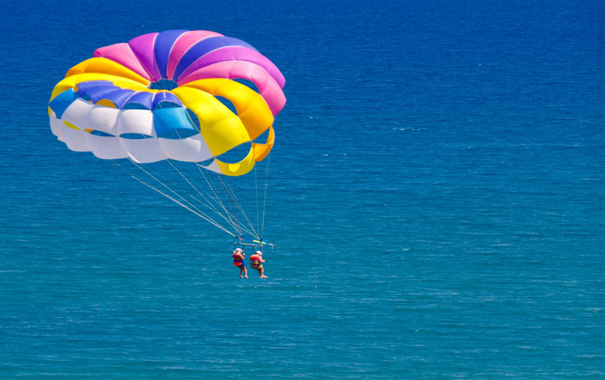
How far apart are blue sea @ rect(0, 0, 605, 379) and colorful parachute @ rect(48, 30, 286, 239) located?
13487mm

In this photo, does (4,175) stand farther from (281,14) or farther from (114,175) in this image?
(281,14)

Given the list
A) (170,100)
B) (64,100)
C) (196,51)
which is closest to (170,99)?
(170,100)

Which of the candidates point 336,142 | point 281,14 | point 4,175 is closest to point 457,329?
point 336,142

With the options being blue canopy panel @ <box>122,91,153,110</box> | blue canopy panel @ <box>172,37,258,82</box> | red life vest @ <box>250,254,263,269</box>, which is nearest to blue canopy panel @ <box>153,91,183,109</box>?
blue canopy panel @ <box>122,91,153,110</box>

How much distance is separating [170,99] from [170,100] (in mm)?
136

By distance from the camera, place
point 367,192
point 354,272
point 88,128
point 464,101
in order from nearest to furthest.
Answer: point 88,128 < point 354,272 < point 367,192 < point 464,101

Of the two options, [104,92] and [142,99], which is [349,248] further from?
[104,92]

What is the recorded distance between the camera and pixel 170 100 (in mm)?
40688

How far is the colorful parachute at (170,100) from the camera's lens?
4078cm

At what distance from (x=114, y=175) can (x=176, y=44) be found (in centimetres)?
3635

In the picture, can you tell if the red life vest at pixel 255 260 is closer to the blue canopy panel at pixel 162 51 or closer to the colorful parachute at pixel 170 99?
the colorful parachute at pixel 170 99

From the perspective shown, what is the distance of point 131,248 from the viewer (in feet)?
210

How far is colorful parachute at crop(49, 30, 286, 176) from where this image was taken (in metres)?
40.8

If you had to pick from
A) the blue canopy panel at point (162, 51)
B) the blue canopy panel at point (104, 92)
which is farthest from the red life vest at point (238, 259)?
the blue canopy panel at point (162, 51)
